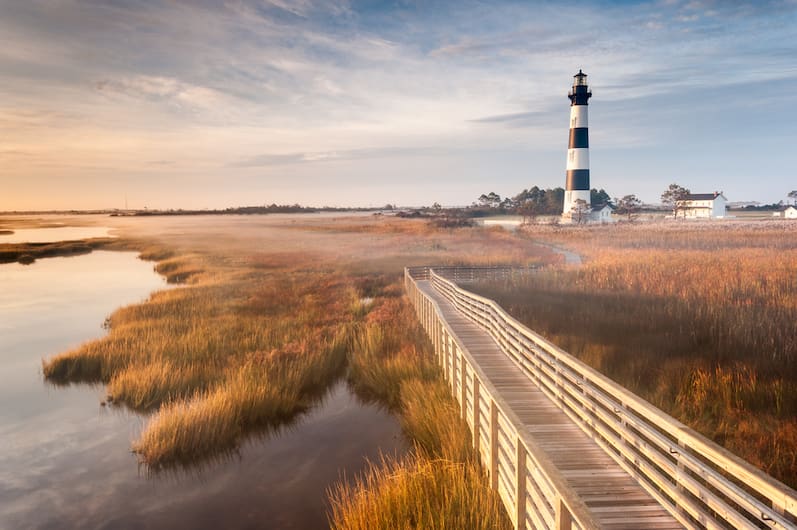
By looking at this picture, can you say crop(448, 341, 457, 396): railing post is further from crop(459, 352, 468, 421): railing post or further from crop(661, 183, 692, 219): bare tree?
crop(661, 183, 692, 219): bare tree

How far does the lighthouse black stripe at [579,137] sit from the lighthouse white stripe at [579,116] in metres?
0.46

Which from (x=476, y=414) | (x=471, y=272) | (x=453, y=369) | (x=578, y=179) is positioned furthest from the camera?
(x=578, y=179)

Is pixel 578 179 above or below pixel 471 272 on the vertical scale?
above

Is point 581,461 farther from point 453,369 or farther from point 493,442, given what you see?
point 453,369

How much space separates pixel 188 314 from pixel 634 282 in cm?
1639

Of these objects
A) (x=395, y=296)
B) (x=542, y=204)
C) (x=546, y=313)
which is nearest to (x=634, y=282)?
(x=546, y=313)

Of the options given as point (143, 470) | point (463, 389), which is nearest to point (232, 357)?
point (143, 470)

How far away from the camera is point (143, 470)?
891cm

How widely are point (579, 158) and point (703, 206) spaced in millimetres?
44623

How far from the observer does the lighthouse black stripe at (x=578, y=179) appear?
Answer: 5972cm

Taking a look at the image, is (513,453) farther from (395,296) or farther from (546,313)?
(395,296)

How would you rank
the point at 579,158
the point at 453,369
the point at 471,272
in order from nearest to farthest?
the point at 453,369
the point at 471,272
the point at 579,158

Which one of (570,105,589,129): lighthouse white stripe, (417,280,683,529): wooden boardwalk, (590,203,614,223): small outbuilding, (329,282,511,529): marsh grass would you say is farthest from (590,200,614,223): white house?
(417,280,683,529): wooden boardwalk

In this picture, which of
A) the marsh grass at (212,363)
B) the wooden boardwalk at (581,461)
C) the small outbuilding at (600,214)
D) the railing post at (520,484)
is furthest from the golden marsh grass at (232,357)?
the small outbuilding at (600,214)
